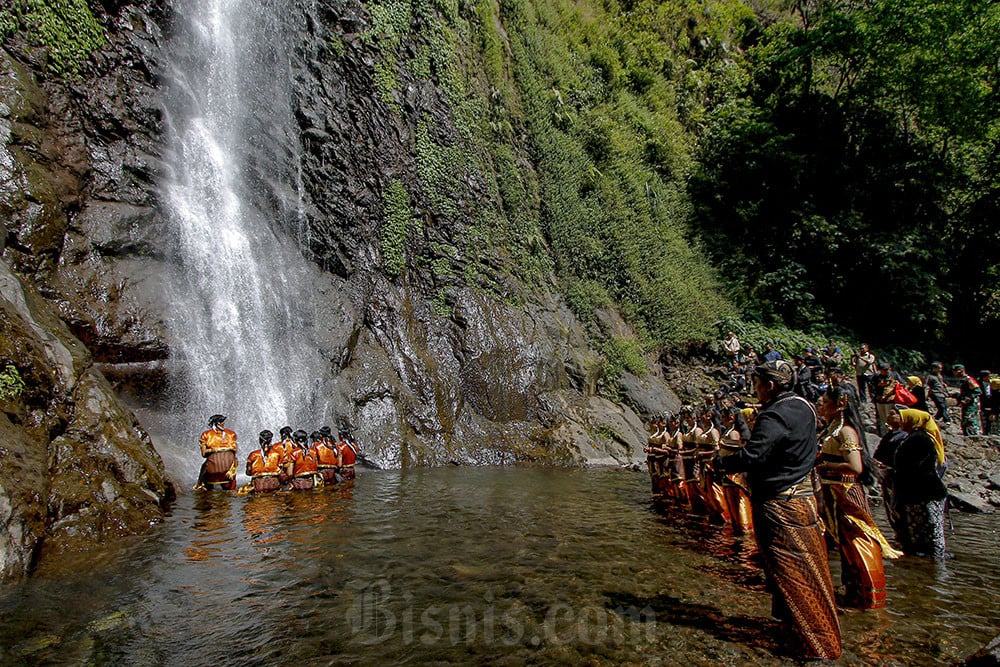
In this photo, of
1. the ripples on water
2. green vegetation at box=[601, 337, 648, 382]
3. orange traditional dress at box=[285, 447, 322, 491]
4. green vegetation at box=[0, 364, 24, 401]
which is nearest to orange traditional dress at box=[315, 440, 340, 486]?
orange traditional dress at box=[285, 447, 322, 491]

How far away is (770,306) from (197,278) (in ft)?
75.9

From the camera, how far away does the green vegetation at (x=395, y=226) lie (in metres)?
18.5

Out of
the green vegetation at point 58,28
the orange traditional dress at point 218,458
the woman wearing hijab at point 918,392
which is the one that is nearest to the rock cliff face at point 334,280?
the green vegetation at point 58,28

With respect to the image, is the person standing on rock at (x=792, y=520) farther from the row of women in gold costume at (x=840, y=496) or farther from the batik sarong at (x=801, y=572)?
the row of women in gold costume at (x=840, y=496)

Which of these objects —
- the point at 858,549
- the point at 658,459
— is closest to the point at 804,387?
the point at 858,549

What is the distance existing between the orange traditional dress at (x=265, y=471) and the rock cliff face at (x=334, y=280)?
214cm

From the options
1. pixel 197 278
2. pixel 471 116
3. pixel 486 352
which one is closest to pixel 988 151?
pixel 471 116

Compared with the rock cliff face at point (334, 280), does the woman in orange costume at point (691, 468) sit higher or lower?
lower

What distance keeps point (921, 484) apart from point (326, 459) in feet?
34.1

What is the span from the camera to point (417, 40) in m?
20.9

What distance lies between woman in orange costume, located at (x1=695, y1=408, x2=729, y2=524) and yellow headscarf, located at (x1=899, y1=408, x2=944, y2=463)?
237cm

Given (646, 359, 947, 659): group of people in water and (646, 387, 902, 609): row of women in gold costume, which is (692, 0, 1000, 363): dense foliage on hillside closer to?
(646, 387, 902, 609): row of women in gold costume

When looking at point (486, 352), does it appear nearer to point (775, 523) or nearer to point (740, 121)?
point (775, 523)

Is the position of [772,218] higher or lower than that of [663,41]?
lower
